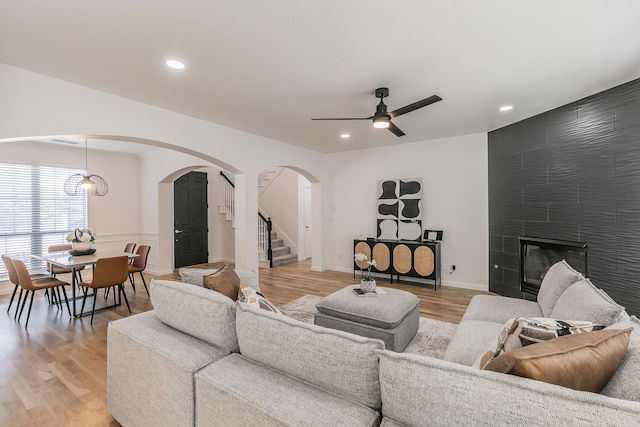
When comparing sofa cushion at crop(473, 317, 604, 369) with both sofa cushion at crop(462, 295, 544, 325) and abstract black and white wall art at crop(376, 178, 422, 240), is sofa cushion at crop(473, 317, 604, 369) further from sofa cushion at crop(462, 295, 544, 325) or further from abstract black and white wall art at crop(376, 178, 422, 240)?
abstract black and white wall art at crop(376, 178, 422, 240)

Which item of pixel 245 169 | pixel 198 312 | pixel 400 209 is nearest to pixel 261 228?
pixel 245 169

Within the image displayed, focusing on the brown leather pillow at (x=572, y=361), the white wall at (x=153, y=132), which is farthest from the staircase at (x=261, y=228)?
the brown leather pillow at (x=572, y=361)

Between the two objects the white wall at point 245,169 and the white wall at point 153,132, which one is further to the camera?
the white wall at point 245,169

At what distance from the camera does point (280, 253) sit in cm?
791

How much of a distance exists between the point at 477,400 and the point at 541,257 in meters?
4.12

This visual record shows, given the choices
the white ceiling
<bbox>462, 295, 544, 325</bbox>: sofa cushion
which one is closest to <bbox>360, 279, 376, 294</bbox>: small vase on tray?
<bbox>462, 295, 544, 325</bbox>: sofa cushion

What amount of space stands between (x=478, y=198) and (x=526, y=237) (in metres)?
1.13

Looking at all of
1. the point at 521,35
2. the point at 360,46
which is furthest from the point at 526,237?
the point at 360,46

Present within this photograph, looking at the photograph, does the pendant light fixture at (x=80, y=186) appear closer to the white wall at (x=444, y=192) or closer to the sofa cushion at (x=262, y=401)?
the white wall at (x=444, y=192)

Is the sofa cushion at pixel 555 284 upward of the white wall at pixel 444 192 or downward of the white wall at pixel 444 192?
downward

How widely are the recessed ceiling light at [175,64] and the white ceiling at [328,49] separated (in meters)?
0.06

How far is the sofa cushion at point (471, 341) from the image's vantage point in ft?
5.91

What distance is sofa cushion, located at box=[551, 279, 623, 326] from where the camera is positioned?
1.57 meters

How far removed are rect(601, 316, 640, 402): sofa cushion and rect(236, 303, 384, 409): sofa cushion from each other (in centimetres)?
76
